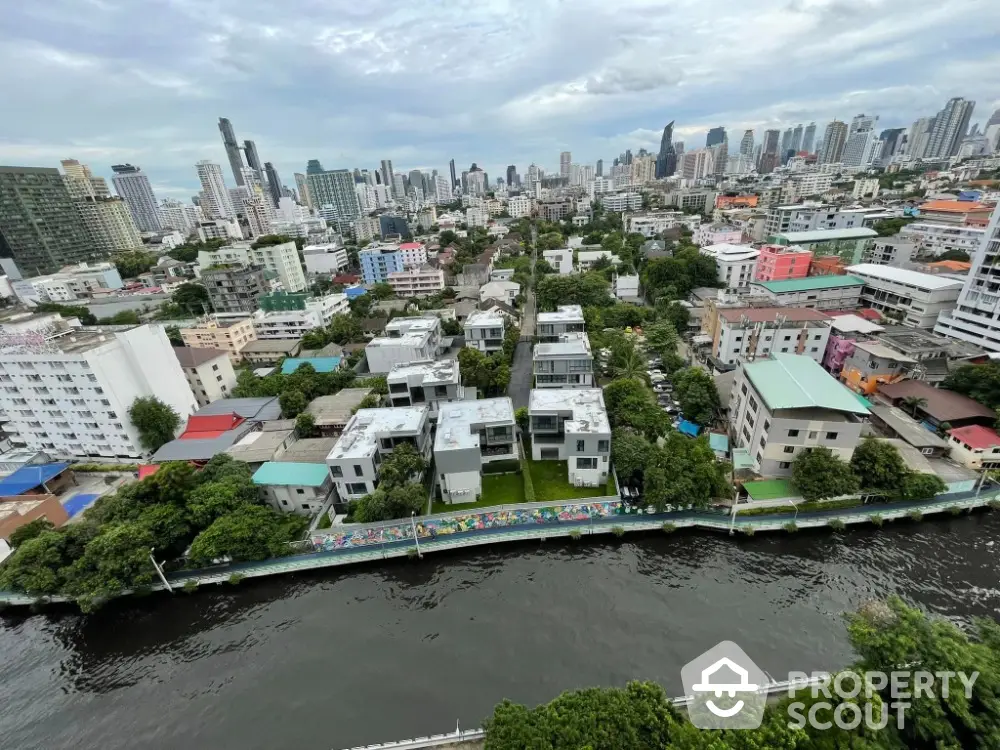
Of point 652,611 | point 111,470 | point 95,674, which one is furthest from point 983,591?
point 111,470

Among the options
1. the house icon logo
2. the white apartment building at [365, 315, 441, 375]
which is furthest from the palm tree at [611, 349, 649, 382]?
the house icon logo

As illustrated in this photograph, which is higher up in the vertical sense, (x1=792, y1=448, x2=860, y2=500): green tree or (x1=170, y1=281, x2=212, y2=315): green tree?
(x1=170, y1=281, x2=212, y2=315): green tree

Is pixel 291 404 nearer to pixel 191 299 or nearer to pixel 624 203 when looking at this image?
pixel 191 299

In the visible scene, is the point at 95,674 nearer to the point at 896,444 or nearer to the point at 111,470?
the point at 111,470

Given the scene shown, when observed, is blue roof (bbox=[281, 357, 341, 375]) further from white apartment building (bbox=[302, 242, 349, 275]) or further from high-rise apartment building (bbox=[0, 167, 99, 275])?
high-rise apartment building (bbox=[0, 167, 99, 275])

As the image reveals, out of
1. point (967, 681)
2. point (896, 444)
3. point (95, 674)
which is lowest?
point (95, 674)

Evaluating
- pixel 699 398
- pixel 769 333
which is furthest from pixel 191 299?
pixel 769 333
